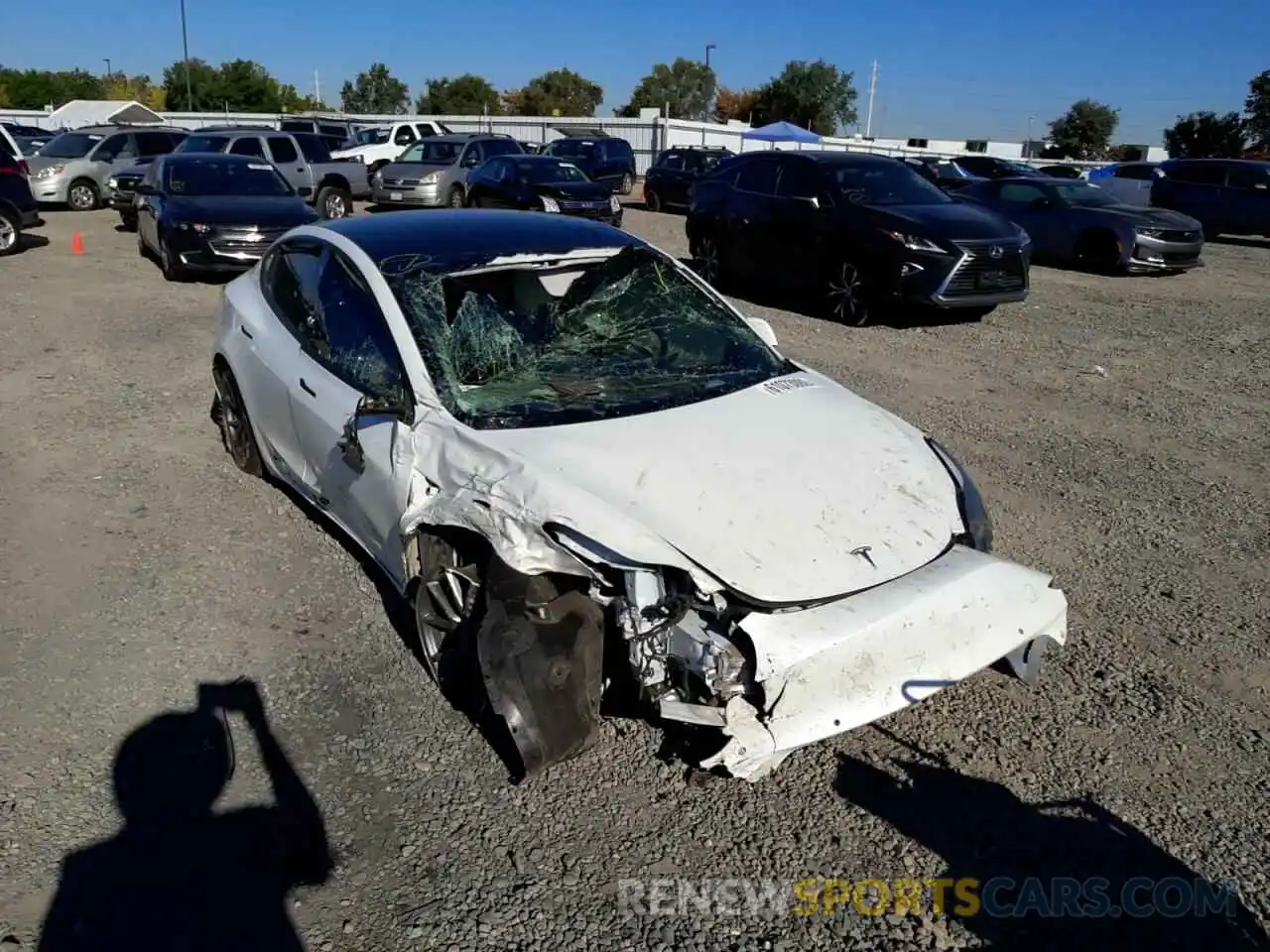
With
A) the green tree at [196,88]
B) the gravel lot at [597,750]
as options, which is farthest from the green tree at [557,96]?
the gravel lot at [597,750]

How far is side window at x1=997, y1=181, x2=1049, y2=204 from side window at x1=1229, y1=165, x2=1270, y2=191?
6.24 metres

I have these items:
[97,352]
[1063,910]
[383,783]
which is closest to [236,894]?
[383,783]

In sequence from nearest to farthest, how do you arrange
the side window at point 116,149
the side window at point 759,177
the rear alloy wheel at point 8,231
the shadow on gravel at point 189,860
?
the shadow on gravel at point 189,860
the side window at point 759,177
the rear alloy wheel at point 8,231
the side window at point 116,149

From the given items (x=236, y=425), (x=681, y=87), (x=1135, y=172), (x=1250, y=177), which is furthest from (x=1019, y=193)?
(x=681, y=87)

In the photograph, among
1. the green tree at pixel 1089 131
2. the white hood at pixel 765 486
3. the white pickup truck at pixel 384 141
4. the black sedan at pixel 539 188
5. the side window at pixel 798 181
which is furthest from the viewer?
the green tree at pixel 1089 131

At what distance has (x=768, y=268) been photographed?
1111 cm

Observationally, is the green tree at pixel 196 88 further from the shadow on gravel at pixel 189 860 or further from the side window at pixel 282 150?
the shadow on gravel at pixel 189 860

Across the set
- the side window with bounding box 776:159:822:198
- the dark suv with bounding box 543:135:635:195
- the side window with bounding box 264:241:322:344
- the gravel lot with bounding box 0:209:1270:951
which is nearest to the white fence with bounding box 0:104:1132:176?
the dark suv with bounding box 543:135:635:195

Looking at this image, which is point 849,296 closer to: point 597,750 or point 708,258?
point 708,258

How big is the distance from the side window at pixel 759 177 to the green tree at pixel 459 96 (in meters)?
76.2

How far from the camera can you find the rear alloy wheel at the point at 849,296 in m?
10.1

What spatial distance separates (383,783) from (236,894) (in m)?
0.57

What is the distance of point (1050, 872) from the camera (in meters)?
2.75

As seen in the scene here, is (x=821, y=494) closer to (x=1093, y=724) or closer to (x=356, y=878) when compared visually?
(x=1093, y=724)
